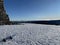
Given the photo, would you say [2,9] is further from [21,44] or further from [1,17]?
[21,44]

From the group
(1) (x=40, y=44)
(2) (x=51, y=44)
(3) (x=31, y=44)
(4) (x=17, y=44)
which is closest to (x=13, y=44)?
(4) (x=17, y=44)

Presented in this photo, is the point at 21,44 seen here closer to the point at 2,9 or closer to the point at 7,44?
the point at 7,44

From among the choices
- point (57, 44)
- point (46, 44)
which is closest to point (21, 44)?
point (46, 44)

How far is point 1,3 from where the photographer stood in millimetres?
49000

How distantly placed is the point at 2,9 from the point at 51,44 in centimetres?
4397

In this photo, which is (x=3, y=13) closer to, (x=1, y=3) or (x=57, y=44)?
(x=1, y=3)

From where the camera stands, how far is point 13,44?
6.70m

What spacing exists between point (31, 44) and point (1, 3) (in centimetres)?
4402

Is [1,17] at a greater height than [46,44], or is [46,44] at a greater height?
[46,44]

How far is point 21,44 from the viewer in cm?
678

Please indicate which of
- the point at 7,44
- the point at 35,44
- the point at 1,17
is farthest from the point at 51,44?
the point at 1,17

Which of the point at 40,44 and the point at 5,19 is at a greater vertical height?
the point at 40,44

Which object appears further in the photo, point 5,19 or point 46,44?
point 5,19

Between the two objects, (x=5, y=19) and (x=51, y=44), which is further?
(x=5, y=19)
